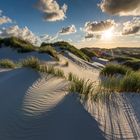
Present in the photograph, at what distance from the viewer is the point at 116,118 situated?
5691 millimetres

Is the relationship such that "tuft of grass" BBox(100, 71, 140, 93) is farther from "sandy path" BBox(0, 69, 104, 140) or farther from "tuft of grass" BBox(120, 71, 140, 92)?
"sandy path" BBox(0, 69, 104, 140)

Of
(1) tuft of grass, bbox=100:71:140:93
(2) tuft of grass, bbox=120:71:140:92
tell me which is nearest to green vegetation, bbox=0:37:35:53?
(1) tuft of grass, bbox=100:71:140:93

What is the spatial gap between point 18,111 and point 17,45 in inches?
745

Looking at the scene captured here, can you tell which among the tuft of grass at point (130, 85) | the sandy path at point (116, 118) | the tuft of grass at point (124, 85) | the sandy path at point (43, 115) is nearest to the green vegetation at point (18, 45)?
the tuft of grass at point (124, 85)

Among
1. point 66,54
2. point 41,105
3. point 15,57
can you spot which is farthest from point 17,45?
point 41,105

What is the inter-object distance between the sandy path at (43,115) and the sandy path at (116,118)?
216mm

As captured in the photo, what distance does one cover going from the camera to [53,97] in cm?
684

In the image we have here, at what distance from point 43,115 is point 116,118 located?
1.54 m

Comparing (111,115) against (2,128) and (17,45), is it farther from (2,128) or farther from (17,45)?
(17,45)

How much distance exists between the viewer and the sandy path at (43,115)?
4766 millimetres

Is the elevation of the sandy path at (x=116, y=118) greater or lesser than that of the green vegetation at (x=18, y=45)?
greater

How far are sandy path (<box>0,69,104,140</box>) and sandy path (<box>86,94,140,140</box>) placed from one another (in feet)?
0.71

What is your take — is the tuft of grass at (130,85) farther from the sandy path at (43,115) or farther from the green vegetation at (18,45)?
the green vegetation at (18,45)

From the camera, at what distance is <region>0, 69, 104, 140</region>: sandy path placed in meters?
4.77
